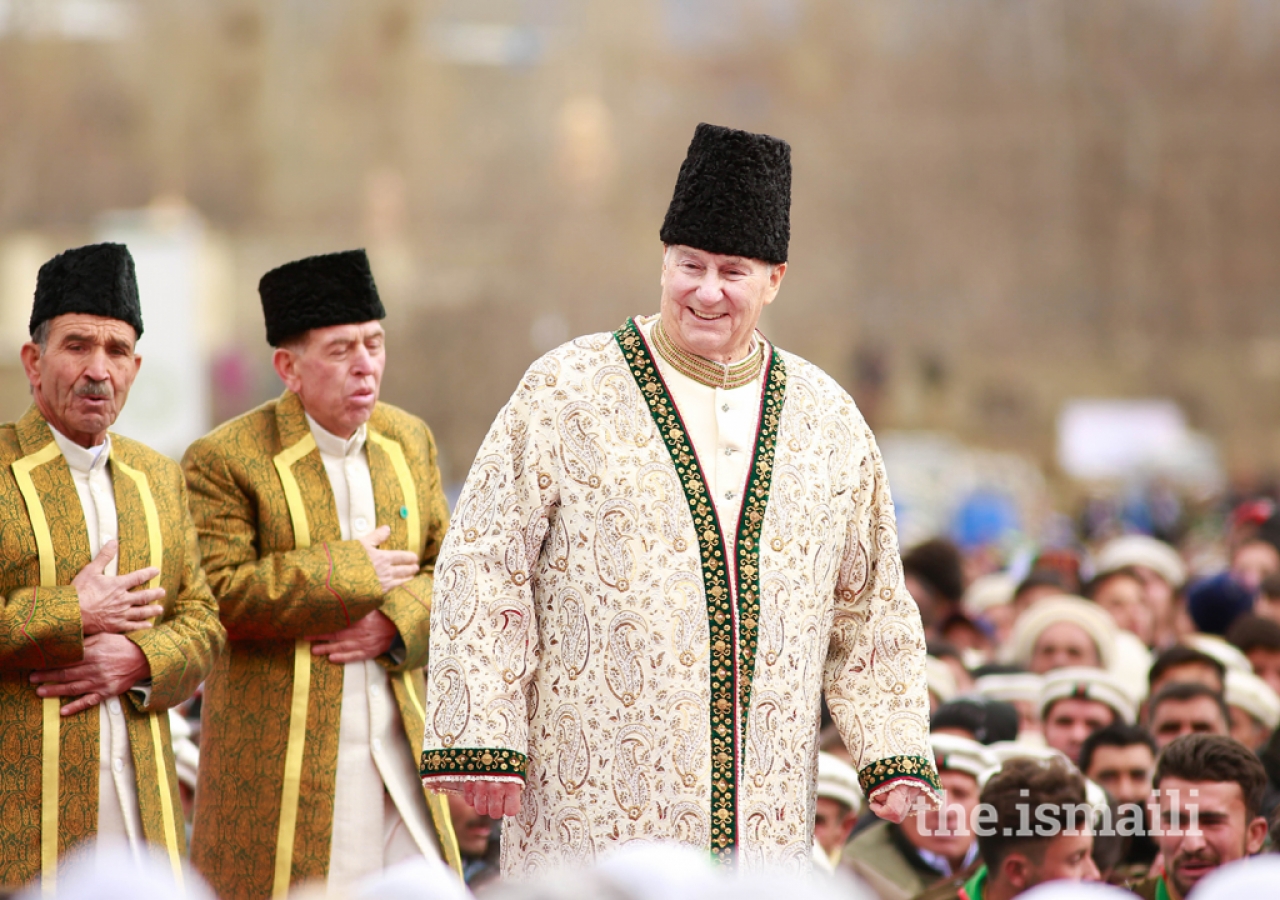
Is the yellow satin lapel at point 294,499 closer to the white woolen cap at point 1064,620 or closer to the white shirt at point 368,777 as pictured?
the white shirt at point 368,777

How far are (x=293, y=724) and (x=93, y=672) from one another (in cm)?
46

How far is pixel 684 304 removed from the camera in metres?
3.15

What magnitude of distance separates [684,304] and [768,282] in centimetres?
16

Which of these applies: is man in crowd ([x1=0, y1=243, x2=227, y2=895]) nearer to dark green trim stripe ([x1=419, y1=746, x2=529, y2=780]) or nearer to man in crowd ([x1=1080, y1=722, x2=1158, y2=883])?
dark green trim stripe ([x1=419, y1=746, x2=529, y2=780])

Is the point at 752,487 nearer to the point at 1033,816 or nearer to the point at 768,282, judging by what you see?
the point at 768,282

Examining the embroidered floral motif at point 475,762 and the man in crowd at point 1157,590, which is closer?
the embroidered floral motif at point 475,762

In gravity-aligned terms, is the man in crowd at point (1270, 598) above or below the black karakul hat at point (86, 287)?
below

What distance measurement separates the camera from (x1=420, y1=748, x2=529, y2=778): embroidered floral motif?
116 inches

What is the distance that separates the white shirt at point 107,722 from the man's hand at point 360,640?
0.44 meters

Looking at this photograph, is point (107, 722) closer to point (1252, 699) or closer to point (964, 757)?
point (964, 757)

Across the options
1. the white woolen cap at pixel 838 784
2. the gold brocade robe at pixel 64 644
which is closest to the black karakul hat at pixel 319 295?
the gold brocade robe at pixel 64 644

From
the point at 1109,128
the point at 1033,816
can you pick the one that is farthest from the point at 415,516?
the point at 1109,128

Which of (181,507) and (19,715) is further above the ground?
(181,507)

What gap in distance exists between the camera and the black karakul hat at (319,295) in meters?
3.76
